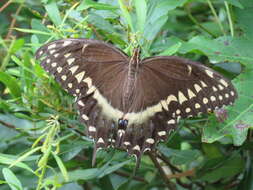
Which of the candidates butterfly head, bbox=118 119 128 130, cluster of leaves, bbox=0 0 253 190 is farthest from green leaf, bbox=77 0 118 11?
butterfly head, bbox=118 119 128 130

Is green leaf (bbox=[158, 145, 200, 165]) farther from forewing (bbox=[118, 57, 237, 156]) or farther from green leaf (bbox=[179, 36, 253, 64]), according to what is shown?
green leaf (bbox=[179, 36, 253, 64])

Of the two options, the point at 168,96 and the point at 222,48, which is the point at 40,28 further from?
the point at 222,48

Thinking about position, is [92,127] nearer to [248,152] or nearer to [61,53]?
[61,53]

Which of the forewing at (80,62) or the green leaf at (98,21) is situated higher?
the green leaf at (98,21)

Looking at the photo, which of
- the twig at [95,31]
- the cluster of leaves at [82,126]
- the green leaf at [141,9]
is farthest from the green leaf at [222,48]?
the twig at [95,31]

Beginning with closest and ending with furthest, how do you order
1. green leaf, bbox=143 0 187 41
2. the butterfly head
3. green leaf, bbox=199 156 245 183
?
green leaf, bbox=143 0 187 41, the butterfly head, green leaf, bbox=199 156 245 183

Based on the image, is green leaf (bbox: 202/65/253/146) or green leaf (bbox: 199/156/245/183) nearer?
green leaf (bbox: 202/65/253/146)

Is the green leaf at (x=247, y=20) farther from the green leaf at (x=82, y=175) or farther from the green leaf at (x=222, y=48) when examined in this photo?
the green leaf at (x=82, y=175)

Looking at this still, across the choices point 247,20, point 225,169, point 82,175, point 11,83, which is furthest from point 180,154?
point 11,83
